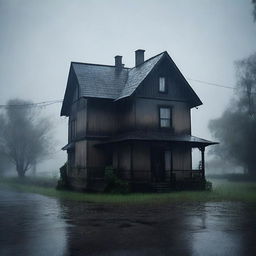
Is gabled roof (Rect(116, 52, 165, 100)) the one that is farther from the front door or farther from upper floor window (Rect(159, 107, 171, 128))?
the front door

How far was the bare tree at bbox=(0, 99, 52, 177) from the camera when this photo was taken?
56.9 metres

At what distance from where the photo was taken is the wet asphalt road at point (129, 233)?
8562mm

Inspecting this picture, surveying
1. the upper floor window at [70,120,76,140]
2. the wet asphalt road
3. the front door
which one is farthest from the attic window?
the wet asphalt road

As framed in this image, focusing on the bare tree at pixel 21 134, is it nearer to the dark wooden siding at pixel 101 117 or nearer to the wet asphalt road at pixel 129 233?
the dark wooden siding at pixel 101 117

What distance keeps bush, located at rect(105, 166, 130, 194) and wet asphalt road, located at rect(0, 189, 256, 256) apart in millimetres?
10872

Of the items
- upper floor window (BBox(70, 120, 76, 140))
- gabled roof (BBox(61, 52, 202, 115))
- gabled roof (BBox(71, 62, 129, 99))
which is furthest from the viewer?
upper floor window (BBox(70, 120, 76, 140))

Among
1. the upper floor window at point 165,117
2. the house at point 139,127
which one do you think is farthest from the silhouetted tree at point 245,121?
the upper floor window at point 165,117

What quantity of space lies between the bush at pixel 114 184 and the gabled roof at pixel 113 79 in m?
6.63

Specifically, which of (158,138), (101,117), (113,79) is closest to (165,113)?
(158,138)

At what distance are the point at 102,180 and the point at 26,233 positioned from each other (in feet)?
59.4

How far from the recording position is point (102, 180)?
28.8 m

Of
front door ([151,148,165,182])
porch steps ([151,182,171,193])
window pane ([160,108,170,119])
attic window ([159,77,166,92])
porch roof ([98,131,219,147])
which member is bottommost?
porch steps ([151,182,171,193])

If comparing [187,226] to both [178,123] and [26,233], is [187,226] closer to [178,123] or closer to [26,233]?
[26,233]

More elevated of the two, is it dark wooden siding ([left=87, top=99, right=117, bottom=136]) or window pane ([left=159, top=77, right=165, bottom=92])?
window pane ([left=159, top=77, right=165, bottom=92])
